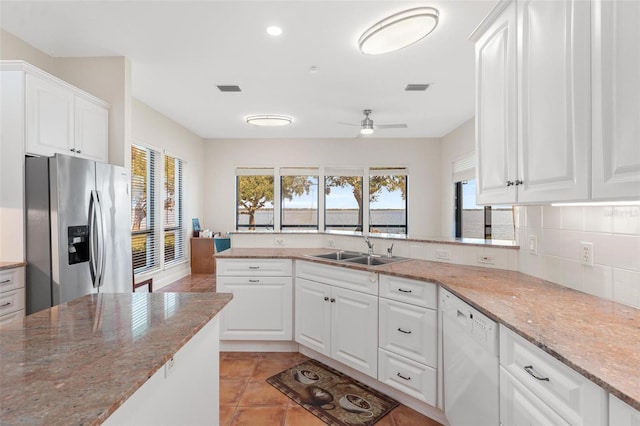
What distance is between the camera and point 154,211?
4.85 m

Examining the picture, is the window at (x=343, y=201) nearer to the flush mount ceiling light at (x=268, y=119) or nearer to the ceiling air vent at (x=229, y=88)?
the flush mount ceiling light at (x=268, y=119)

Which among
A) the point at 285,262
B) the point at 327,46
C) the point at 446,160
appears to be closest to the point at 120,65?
the point at 327,46

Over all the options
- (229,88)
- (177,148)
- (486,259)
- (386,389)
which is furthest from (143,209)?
(486,259)

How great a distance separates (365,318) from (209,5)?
2520mm

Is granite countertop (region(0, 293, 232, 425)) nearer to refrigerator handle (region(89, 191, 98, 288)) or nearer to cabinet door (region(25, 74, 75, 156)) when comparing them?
refrigerator handle (region(89, 191, 98, 288))

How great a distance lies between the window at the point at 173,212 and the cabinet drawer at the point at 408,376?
4.23m

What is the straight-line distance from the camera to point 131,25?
8.22 feet

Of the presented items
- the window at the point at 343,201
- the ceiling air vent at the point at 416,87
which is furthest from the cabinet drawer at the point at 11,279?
the window at the point at 343,201

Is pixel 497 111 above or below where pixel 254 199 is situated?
above

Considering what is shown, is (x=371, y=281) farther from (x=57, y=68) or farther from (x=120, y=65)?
(x=57, y=68)

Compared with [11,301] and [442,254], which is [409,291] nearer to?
[442,254]

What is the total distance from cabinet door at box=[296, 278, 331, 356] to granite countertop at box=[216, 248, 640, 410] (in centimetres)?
68

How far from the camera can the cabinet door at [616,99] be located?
931 mm

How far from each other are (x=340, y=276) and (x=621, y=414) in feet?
5.74
